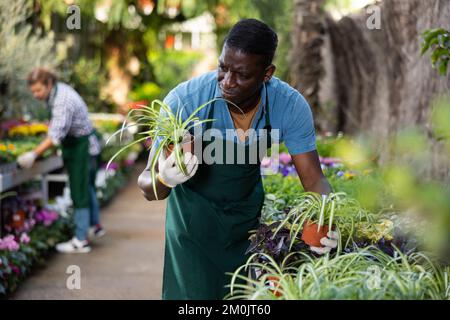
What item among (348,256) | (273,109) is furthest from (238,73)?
(348,256)

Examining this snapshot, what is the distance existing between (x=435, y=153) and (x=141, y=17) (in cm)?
1129

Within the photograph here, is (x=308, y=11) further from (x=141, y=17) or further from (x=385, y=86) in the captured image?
(x=141, y=17)

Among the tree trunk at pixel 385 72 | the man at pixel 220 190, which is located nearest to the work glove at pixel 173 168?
the man at pixel 220 190

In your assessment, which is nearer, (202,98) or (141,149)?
(202,98)

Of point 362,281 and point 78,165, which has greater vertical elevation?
point 362,281

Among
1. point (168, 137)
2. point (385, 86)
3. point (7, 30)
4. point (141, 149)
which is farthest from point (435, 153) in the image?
point (141, 149)

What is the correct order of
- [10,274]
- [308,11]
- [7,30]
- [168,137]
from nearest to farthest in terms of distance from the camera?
[168,137] < [10,274] < [7,30] < [308,11]

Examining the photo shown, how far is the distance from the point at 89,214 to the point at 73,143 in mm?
955

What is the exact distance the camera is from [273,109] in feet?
9.87

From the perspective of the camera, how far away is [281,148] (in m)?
6.24

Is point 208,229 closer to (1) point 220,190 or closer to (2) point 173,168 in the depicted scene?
(1) point 220,190
